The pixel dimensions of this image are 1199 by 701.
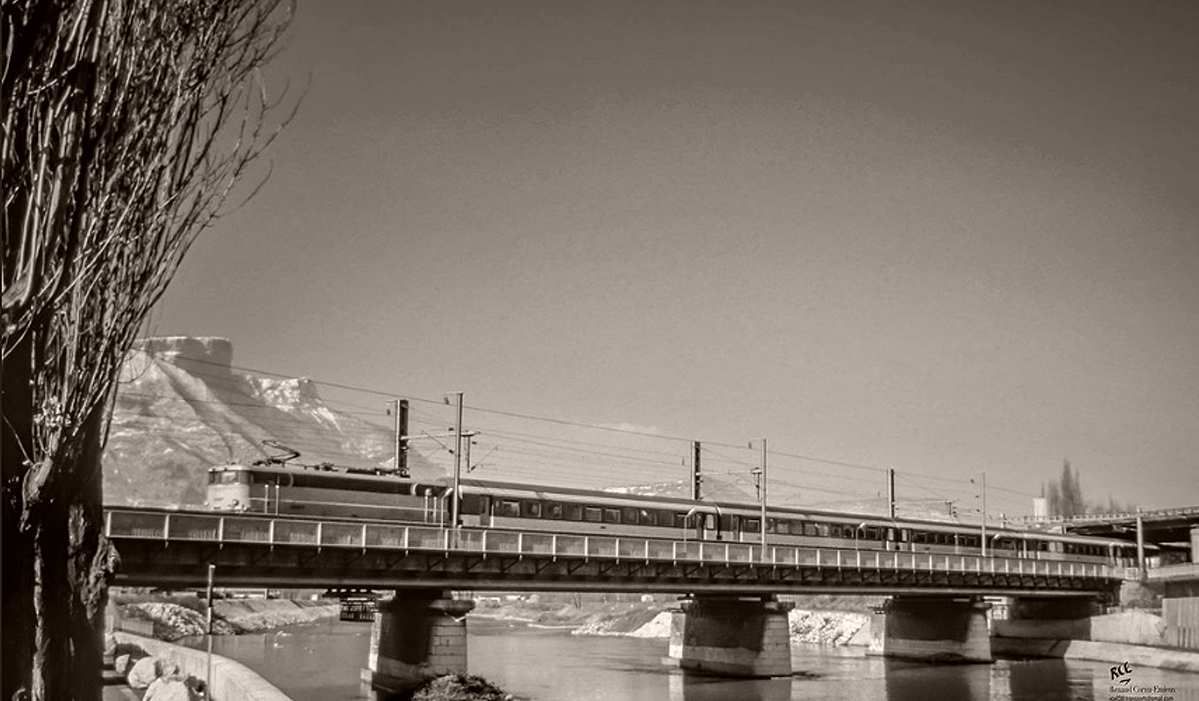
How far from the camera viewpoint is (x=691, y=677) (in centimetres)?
6850

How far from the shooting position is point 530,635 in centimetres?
12144

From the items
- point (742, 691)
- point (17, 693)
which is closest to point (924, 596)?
point (742, 691)

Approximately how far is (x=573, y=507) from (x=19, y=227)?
50.6m

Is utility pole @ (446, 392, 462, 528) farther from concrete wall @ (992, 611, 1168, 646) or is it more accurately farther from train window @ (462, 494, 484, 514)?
concrete wall @ (992, 611, 1168, 646)

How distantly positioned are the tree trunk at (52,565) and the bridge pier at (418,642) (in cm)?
3562

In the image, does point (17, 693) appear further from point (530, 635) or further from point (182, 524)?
point (530, 635)

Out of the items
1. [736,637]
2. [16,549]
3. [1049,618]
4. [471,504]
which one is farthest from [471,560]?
[1049,618]

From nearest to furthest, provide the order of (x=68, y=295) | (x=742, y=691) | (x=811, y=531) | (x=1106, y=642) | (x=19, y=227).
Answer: (x=19, y=227)
(x=68, y=295)
(x=742, y=691)
(x=811, y=531)
(x=1106, y=642)

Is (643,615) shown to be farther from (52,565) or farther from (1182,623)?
(52,565)

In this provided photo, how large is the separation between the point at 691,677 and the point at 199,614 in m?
72.9

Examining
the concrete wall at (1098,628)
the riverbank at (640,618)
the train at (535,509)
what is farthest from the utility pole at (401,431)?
the concrete wall at (1098,628)

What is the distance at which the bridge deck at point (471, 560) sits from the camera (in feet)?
136

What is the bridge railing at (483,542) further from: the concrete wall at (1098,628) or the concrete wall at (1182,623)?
the concrete wall at (1098,628)

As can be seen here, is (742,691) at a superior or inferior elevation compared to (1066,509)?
inferior
